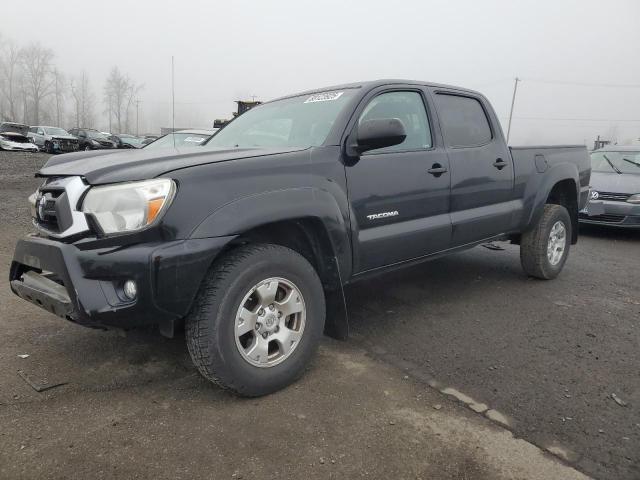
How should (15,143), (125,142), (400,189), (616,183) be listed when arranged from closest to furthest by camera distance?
(400,189) < (616,183) < (15,143) < (125,142)

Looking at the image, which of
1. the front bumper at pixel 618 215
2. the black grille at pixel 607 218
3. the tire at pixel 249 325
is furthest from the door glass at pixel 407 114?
the black grille at pixel 607 218

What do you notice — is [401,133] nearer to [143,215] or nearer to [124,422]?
[143,215]

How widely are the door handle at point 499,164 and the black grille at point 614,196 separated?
15.0 ft

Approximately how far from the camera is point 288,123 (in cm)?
357

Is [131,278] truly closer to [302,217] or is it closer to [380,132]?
[302,217]

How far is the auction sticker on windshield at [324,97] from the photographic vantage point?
3.49 metres

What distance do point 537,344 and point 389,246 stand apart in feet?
4.22

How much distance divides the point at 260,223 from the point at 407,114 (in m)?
1.72

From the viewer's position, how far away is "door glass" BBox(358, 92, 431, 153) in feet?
11.4

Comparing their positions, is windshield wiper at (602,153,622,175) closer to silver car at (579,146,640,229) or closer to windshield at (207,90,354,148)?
silver car at (579,146,640,229)

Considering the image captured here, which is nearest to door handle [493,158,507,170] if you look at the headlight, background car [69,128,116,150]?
the headlight

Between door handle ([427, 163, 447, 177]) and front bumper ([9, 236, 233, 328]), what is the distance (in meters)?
1.80

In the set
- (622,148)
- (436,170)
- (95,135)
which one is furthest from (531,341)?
(95,135)

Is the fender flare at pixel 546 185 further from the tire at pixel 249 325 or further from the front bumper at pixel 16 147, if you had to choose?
the front bumper at pixel 16 147
